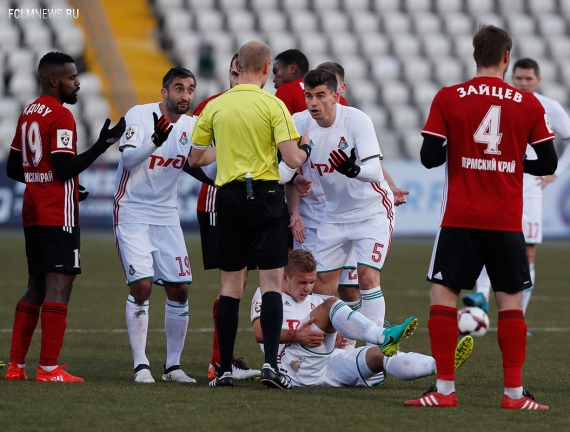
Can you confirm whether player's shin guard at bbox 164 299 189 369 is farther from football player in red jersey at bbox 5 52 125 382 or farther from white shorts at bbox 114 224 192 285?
football player in red jersey at bbox 5 52 125 382

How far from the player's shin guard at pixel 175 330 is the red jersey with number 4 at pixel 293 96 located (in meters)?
2.10

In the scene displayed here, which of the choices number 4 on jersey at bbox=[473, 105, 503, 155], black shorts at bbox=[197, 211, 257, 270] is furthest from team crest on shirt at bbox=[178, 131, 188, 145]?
number 4 on jersey at bbox=[473, 105, 503, 155]

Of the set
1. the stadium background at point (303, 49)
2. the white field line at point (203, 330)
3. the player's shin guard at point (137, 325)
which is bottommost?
the white field line at point (203, 330)

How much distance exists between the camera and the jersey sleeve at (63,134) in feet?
21.9

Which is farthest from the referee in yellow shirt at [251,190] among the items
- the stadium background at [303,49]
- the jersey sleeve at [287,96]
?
the stadium background at [303,49]

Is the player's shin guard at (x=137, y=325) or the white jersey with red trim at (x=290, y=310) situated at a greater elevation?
the white jersey with red trim at (x=290, y=310)

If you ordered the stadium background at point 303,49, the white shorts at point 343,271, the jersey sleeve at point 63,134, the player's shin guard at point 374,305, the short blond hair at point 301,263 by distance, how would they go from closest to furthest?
the jersey sleeve at point 63,134
the short blond hair at point 301,263
the player's shin guard at point 374,305
the white shorts at point 343,271
the stadium background at point 303,49

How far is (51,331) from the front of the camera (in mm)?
6715

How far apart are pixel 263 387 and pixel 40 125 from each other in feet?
7.67

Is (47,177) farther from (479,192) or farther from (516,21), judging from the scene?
(516,21)

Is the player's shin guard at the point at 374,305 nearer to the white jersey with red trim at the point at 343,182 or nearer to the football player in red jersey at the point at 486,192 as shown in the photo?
Result: the white jersey with red trim at the point at 343,182

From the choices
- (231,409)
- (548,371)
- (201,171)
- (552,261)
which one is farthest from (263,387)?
(552,261)

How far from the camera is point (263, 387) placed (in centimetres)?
657

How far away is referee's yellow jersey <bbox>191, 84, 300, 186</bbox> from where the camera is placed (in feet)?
21.1
